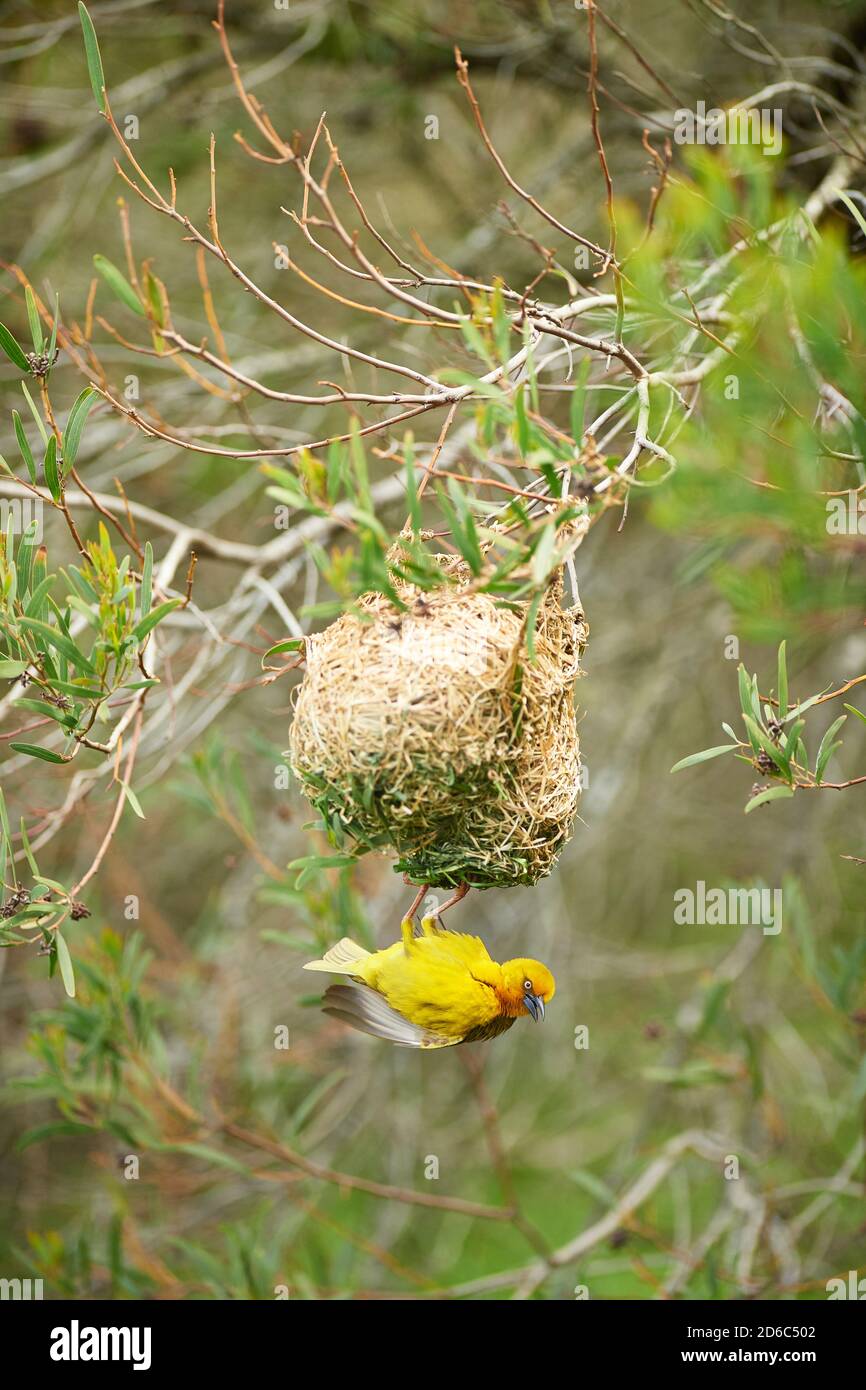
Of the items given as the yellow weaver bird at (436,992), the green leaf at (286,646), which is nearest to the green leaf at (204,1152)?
the yellow weaver bird at (436,992)

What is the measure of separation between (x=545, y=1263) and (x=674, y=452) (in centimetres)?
266

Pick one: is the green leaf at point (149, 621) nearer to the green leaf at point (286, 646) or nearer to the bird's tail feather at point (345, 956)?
the green leaf at point (286, 646)

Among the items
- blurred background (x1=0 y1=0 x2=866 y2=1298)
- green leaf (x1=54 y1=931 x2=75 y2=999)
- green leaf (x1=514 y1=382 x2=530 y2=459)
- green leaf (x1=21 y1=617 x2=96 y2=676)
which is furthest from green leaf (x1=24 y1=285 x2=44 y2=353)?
blurred background (x1=0 y1=0 x2=866 y2=1298)

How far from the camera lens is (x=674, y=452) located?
7.36 ft

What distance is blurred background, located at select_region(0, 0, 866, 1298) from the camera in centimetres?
363

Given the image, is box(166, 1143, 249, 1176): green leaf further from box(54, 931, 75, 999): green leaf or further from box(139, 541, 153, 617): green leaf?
box(139, 541, 153, 617): green leaf

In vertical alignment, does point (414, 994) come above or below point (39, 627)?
below

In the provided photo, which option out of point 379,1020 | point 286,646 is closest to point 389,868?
point 379,1020

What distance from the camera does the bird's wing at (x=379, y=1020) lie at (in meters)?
2.44

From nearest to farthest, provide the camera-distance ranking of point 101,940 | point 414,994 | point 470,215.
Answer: point 414,994, point 101,940, point 470,215

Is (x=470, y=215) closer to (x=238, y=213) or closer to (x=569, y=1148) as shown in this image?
(x=238, y=213)

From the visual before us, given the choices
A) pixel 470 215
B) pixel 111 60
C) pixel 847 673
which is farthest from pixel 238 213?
pixel 847 673

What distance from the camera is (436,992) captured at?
2424 mm

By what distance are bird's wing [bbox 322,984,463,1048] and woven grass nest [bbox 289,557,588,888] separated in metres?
0.37
